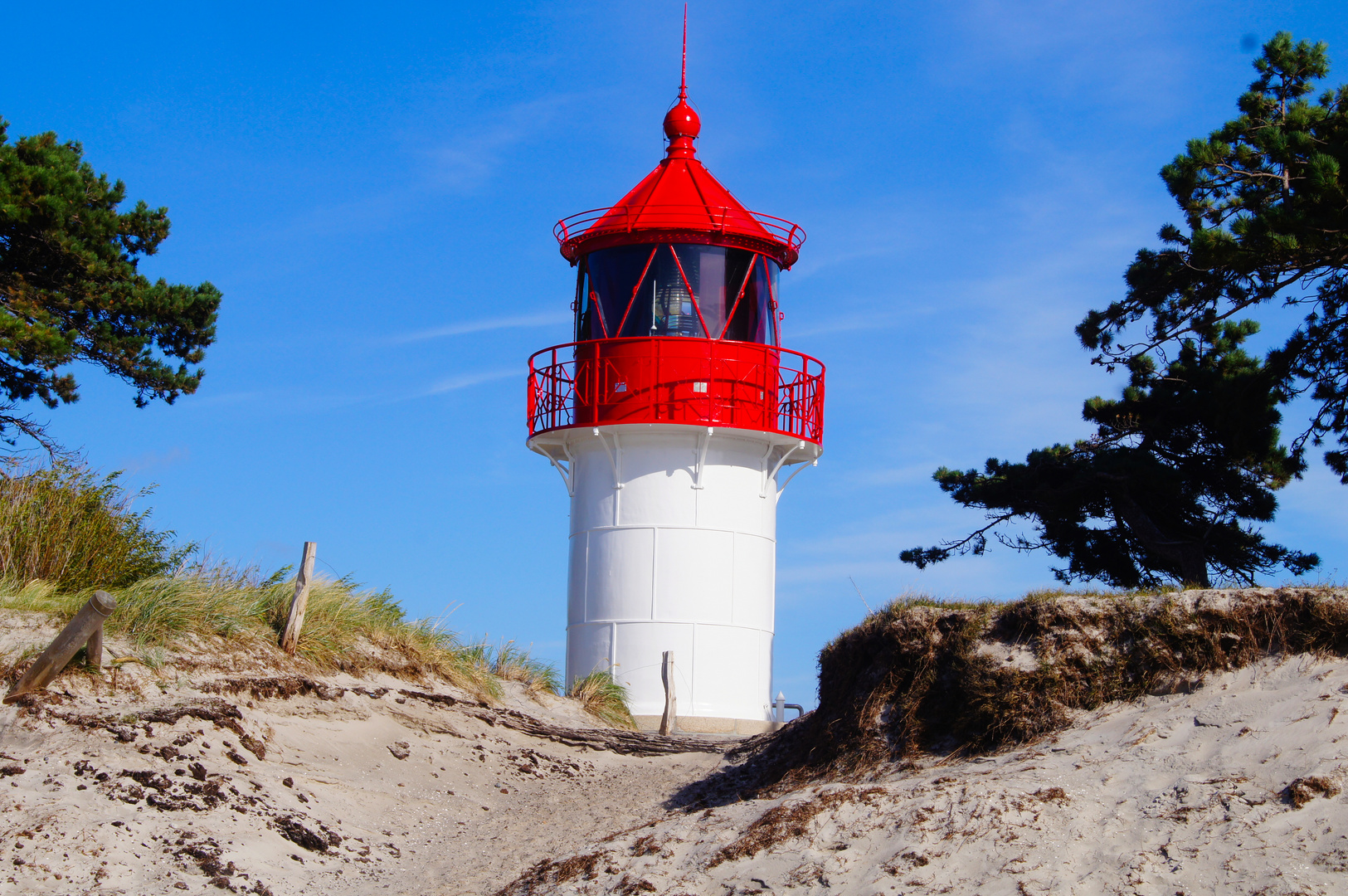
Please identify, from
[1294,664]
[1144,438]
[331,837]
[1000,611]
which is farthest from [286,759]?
[1144,438]

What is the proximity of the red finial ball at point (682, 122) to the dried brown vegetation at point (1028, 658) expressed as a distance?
12.5m

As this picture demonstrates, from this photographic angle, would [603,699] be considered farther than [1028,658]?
Yes

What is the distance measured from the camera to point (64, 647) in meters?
10.1

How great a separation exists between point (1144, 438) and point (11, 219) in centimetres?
1501

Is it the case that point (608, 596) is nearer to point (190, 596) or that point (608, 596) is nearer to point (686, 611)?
point (686, 611)

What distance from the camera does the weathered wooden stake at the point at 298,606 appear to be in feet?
41.4

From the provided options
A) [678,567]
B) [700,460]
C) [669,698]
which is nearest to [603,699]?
[669,698]

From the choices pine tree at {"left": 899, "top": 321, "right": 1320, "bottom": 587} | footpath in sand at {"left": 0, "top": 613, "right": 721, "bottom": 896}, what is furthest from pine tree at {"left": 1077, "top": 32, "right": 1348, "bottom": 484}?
footpath in sand at {"left": 0, "top": 613, "right": 721, "bottom": 896}

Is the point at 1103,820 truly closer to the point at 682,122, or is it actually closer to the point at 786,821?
the point at 786,821

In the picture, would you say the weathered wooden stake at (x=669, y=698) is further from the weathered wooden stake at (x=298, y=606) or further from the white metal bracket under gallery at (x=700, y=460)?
the weathered wooden stake at (x=298, y=606)

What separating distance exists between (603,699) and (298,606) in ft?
16.9

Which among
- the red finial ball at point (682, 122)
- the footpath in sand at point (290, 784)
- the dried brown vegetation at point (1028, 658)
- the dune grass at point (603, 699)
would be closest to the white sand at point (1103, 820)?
the dried brown vegetation at point (1028, 658)

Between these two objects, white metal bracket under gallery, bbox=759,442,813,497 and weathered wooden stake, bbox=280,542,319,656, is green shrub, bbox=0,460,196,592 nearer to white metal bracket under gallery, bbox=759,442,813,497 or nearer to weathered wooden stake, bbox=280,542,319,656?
weathered wooden stake, bbox=280,542,319,656

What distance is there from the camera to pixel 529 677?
1581 cm
